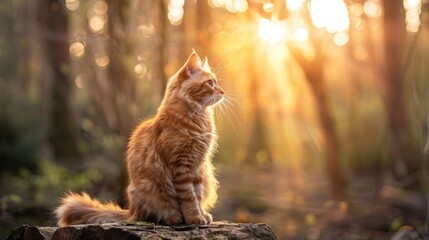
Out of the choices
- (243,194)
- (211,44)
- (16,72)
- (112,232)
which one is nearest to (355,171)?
(243,194)

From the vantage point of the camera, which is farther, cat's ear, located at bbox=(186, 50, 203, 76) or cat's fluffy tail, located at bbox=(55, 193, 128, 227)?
cat's ear, located at bbox=(186, 50, 203, 76)

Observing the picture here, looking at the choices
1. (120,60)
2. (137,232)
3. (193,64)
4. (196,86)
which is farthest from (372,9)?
(137,232)

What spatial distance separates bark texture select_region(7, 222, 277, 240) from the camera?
511cm

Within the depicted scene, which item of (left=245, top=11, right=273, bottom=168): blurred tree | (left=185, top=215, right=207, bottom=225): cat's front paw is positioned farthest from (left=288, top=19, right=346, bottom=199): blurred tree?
(left=245, top=11, right=273, bottom=168): blurred tree

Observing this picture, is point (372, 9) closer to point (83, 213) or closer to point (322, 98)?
point (322, 98)

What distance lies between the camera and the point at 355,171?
63.2ft

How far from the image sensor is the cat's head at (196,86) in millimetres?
6363

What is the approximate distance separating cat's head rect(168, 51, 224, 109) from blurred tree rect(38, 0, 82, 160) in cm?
1101

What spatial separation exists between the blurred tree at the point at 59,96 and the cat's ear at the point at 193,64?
36.1 ft

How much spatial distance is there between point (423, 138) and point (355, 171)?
28.8ft

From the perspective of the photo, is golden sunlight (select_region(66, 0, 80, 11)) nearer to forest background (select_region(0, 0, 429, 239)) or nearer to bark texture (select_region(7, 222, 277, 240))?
forest background (select_region(0, 0, 429, 239))

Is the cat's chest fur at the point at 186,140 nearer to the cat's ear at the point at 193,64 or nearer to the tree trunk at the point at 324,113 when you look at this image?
the cat's ear at the point at 193,64

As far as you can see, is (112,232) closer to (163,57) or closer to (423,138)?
(163,57)

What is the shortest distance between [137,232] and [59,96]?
1396 centimetres
